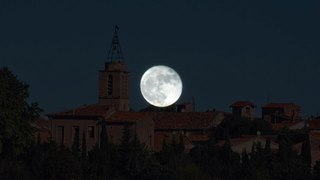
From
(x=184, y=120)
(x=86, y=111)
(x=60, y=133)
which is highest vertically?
(x=86, y=111)

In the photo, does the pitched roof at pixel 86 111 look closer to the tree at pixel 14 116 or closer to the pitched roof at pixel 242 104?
the tree at pixel 14 116

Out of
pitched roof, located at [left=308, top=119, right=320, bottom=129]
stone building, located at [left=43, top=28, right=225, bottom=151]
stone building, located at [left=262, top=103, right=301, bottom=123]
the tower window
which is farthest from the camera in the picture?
stone building, located at [left=262, top=103, right=301, bottom=123]

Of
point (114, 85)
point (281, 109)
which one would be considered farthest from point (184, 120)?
point (281, 109)

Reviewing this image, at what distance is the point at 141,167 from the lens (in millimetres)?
45688

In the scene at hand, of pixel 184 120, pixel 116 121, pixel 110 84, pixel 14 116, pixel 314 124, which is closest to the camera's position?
pixel 14 116

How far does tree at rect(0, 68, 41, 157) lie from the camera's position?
148 ft

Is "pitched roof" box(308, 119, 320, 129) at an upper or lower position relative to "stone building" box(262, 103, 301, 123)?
lower

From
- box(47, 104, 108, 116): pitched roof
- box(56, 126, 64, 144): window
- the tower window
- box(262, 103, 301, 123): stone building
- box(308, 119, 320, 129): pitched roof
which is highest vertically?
the tower window

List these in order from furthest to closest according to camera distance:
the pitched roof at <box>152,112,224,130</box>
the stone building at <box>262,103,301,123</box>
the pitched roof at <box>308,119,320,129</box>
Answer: the stone building at <box>262,103,301,123</box>
the pitched roof at <box>308,119,320,129</box>
the pitched roof at <box>152,112,224,130</box>

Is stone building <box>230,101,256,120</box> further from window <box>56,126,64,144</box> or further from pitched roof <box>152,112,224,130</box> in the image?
window <box>56,126,64,144</box>

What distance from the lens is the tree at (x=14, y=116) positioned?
4519 centimetres

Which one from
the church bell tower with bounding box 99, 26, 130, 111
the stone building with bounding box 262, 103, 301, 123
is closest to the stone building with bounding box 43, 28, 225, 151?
the church bell tower with bounding box 99, 26, 130, 111

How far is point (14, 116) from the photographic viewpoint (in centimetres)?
4572

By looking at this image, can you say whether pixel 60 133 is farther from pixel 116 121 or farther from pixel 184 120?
pixel 184 120
